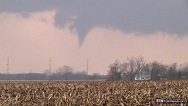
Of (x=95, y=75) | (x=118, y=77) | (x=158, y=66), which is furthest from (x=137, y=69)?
(x=118, y=77)

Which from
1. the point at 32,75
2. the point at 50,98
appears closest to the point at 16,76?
the point at 32,75

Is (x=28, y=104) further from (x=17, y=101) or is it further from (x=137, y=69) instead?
(x=137, y=69)

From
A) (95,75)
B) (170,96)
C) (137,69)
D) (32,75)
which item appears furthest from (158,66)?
(170,96)

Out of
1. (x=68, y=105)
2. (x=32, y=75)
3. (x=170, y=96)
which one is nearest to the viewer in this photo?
(x=68, y=105)

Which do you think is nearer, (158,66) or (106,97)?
(106,97)

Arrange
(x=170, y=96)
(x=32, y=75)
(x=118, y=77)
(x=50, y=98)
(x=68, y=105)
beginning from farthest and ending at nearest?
(x=32, y=75) < (x=118, y=77) < (x=170, y=96) < (x=50, y=98) < (x=68, y=105)

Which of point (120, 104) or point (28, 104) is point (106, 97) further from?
point (28, 104)

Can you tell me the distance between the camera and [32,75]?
154 meters

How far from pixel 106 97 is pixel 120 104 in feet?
7.53

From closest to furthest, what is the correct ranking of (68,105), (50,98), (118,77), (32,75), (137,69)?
(68,105) → (50,98) → (118,77) → (137,69) → (32,75)

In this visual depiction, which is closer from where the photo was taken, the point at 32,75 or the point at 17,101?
the point at 17,101

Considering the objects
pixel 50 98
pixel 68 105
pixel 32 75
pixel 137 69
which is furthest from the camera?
pixel 32 75

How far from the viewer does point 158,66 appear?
5778 inches

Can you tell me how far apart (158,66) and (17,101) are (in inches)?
5232
